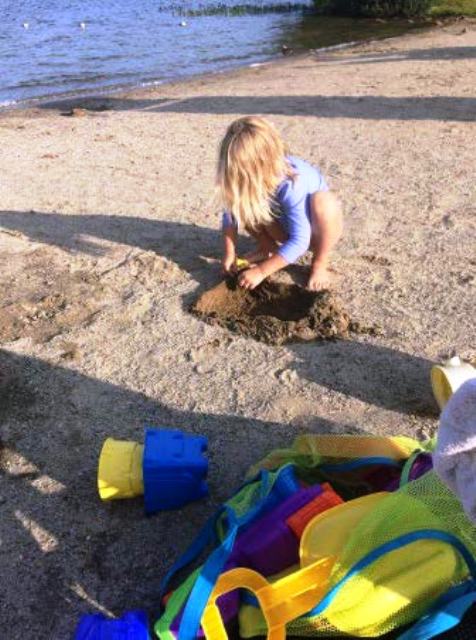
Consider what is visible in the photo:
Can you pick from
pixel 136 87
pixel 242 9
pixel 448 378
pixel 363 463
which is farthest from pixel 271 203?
pixel 242 9

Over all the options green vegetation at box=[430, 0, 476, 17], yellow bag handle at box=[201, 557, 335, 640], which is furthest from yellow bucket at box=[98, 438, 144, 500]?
green vegetation at box=[430, 0, 476, 17]

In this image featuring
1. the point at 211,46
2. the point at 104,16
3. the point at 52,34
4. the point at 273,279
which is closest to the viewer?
the point at 273,279

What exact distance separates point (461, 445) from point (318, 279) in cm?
237

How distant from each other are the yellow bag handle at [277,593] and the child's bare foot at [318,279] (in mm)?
2103

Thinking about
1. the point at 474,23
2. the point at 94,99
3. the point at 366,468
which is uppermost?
the point at 474,23

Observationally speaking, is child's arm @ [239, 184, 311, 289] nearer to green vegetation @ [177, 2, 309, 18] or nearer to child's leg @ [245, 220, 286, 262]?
child's leg @ [245, 220, 286, 262]

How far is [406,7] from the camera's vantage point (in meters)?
18.3

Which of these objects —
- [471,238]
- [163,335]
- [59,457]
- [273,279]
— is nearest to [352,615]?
[59,457]

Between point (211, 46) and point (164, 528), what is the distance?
14457 millimetres

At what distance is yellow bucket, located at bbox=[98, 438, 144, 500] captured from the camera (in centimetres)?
248

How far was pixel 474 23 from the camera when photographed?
15.9 m

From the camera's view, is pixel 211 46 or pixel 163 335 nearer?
pixel 163 335

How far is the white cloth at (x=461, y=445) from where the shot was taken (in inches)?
60.8

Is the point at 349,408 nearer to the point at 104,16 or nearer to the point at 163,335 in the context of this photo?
the point at 163,335
